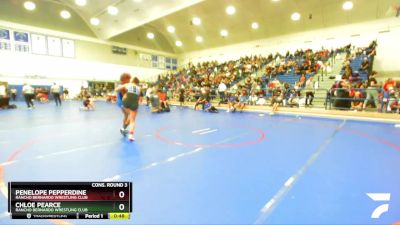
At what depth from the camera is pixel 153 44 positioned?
27422 mm

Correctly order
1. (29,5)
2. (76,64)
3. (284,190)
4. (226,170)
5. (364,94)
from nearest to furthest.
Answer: (284,190) → (226,170) → (364,94) → (29,5) → (76,64)

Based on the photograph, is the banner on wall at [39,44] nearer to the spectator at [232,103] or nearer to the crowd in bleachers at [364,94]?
the spectator at [232,103]

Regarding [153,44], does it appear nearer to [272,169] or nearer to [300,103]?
[300,103]

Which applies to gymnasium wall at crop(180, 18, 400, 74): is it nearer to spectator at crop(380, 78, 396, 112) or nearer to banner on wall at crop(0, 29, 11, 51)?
spectator at crop(380, 78, 396, 112)

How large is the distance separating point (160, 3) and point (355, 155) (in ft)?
47.4

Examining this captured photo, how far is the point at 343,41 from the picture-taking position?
18047mm

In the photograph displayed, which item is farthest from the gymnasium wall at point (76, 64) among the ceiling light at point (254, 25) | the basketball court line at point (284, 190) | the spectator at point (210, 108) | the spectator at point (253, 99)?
the basketball court line at point (284, 190)

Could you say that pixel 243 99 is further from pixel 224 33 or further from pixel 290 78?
pixel 224 33

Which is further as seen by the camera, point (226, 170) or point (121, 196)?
point (226, 170)

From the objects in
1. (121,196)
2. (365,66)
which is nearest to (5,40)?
(121,196)

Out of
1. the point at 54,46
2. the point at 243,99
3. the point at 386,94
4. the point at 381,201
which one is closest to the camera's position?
the point at 381,201

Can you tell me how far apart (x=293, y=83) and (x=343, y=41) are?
7.01 m

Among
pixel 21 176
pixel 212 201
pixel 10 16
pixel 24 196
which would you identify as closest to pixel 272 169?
pixel 212 201
